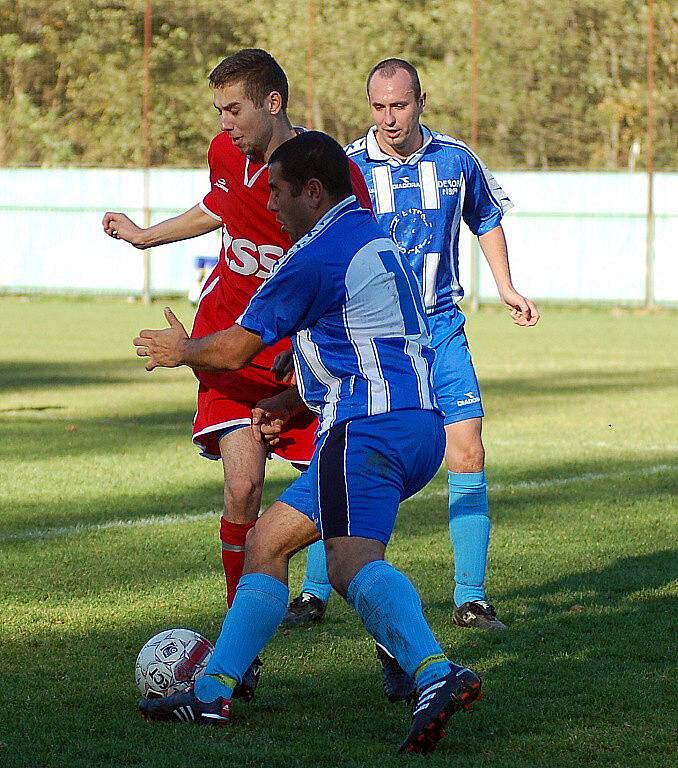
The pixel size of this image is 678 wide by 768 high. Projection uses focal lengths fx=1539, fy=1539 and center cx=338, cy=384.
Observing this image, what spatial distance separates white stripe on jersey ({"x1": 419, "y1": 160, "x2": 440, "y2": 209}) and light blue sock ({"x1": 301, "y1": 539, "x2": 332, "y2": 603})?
141 centimetres

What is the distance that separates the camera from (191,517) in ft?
25.4

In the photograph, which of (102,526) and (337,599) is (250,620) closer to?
(337,599)

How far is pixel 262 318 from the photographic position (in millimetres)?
4219

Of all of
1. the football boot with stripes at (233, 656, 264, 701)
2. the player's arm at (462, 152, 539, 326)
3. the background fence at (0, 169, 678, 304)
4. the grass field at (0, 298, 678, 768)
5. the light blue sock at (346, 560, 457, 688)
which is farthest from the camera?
the background fence at (0, 169, 678, 304)

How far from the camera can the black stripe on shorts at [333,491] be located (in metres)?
4.17

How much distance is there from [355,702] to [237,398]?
4.04 feet

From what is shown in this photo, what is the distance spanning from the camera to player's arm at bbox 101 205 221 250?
5688 mm

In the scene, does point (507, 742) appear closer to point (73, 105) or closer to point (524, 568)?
point (524, 568)

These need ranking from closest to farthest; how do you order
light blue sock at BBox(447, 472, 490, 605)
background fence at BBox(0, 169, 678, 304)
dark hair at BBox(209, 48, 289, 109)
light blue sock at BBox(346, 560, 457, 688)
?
light blue sock at BBox(346, 560, 457, 688), dark hair at BBox(209, 48, 289, 109), light blue sock at BBox(447, 472, 490, 605), background fence at BBox(0, 169, 678, 304)

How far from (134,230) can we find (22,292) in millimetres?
24184

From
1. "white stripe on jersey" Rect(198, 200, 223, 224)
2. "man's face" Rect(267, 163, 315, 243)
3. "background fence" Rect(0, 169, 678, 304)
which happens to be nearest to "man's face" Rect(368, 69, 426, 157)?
"white stripe on jersey" Rect(198, 200, 223, 224)

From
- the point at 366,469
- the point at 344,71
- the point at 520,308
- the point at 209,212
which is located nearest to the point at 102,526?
the point at 209,212

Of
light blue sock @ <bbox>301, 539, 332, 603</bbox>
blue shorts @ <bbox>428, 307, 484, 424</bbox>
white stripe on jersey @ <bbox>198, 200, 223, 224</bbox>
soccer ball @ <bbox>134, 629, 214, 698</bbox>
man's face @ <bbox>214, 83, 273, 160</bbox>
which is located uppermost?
man's face @ <bbox>214, 83, 273, 160</bbox>

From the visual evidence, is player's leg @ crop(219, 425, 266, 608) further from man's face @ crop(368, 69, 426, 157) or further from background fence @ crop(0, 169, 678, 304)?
background fence @ crop(0, 169, 678, 304)
